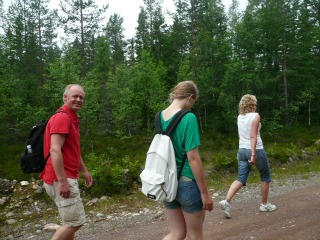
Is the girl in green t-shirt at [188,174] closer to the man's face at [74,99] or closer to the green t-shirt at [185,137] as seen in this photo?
the green t-shirt at [185,137]

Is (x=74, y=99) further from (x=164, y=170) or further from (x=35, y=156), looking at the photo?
(x=164, y=170)

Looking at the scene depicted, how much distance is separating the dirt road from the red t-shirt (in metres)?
2.13

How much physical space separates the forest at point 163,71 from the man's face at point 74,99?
11.4 metres

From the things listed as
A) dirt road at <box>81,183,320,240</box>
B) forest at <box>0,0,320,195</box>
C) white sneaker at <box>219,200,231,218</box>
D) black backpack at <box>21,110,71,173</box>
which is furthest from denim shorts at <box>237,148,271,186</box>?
forest at <box>0,0,320,195</box>

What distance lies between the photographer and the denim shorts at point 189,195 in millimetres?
2479

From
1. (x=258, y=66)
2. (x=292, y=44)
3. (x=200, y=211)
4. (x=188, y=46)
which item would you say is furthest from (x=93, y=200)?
(x=188, y=46)

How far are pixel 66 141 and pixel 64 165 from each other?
10.1 inches

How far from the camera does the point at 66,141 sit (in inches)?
119

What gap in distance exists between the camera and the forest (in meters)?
16.6

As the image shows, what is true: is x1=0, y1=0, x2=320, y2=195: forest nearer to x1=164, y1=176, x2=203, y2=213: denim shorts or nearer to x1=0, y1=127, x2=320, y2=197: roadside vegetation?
x1=0, y1=127, x2=320, y2=197: roadside vegetation

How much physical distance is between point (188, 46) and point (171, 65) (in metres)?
3.46

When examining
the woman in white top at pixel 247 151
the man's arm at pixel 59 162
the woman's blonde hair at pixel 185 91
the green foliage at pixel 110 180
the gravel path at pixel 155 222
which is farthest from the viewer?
the green foliage at pixel 110 180

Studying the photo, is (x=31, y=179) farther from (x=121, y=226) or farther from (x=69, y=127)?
(x=69, y=127)

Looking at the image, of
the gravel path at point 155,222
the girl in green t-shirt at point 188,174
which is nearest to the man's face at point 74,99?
the girl in green t-shirt at point 188,174
